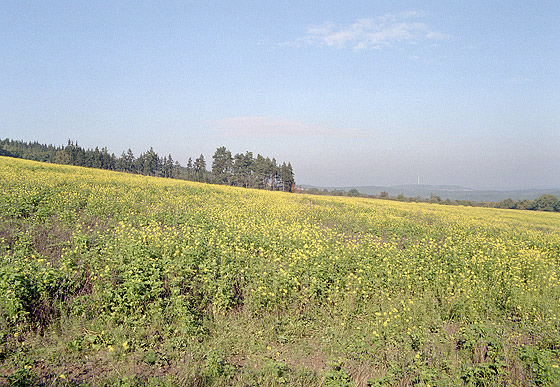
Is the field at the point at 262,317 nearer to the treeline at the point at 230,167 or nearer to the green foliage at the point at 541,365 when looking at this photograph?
the green foliage at the point at 541,365

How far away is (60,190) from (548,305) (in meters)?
19.5

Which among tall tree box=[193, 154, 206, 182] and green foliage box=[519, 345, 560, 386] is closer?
green foliage box=[519, 345, 560, 386]

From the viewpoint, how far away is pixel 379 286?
7473mm

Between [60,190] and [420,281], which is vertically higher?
[60,190]

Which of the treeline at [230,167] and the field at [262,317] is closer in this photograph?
the field at [262,317]

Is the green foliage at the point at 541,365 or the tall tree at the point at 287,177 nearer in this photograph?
the green foliage at the point at 541,365

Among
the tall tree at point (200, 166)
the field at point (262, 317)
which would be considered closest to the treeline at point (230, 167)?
the tall tree at point (200, 166)

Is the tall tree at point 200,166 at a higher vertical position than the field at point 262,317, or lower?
higher

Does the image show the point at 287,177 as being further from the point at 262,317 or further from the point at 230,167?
the point at 262,317

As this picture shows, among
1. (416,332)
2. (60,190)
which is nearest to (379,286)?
(416,332)

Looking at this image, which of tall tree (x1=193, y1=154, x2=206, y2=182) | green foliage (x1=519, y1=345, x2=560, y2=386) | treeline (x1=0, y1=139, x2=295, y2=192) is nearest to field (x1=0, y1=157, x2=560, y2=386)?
green foliage (x1=519, y1=345, x2=560, y2=386)

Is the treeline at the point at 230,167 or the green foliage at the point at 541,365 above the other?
the treeline at the point at 230,167

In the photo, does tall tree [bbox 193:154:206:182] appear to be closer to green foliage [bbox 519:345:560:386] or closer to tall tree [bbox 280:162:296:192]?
tall tree [bbox 280:162:296:192]

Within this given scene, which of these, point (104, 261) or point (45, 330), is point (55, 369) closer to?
point (45, 330)
